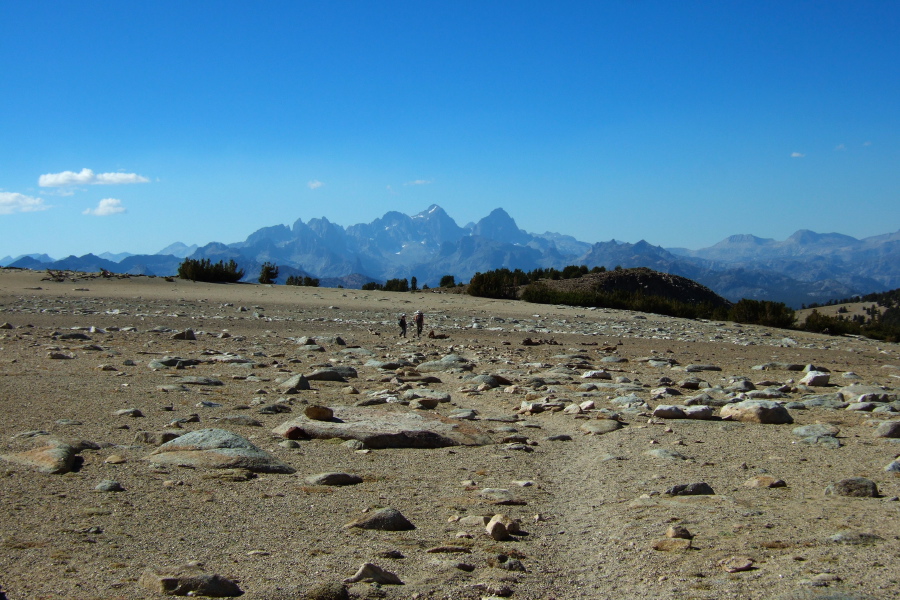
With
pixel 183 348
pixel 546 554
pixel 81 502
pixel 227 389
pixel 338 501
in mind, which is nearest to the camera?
pixel 546 554

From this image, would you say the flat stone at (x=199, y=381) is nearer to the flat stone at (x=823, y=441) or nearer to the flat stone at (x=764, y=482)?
the flat stone at (x=764, y=482)

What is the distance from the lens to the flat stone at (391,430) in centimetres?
631

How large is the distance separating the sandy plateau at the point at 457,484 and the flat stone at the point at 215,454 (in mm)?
110

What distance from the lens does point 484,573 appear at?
3531mm

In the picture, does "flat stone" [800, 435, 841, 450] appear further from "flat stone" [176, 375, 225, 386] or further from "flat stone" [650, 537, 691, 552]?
"flat stone" [176, 375, 225, 386]

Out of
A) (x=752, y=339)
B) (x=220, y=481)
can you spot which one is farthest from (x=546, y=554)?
(x=752, y=339)

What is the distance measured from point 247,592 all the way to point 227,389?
589cm

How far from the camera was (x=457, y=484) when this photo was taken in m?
5.21

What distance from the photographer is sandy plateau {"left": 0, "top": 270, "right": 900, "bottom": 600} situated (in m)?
3.40

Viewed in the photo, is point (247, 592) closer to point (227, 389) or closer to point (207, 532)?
point (207, 532)

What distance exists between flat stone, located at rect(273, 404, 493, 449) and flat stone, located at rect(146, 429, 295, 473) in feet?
2.68

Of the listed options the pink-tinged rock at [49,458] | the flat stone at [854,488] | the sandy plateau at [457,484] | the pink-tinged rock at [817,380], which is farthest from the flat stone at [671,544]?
the pink-tinged rock at [817,380]

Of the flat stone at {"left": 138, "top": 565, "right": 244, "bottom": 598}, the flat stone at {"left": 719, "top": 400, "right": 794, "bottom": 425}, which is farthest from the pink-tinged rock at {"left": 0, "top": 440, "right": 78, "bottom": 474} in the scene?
the flat stone at {"left": 719, "top": 400, "right": 794, "bottom": 425}

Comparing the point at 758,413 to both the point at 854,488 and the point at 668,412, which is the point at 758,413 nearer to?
the point at 668,412
